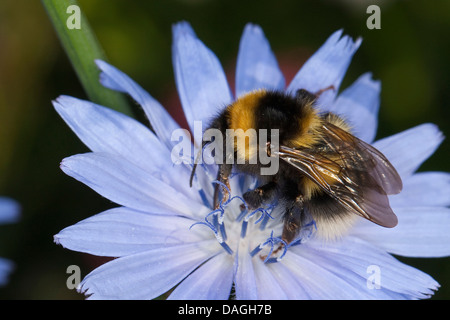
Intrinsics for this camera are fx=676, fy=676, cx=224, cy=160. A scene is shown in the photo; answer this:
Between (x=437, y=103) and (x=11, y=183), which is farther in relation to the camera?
(x=437, y=103)

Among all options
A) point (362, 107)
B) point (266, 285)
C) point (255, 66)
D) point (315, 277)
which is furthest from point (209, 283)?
point (362, 107)

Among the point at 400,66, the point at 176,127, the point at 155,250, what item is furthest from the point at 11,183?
the point at 400,66

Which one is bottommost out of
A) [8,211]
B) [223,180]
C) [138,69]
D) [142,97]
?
[223,180]

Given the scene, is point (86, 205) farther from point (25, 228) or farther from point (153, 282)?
point (153, 282)

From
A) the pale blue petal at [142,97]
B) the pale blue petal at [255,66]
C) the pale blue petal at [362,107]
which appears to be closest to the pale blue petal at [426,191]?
the pale blue petal at [362,107]

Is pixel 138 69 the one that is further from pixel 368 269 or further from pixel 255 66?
pixel 368 269

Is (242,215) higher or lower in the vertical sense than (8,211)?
lower

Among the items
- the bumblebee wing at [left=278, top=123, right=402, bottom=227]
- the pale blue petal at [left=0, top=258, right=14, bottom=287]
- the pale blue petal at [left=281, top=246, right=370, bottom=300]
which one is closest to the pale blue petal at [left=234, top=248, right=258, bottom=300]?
the pale blue petal at [left=281, top=246, right=370, bottom=300]
